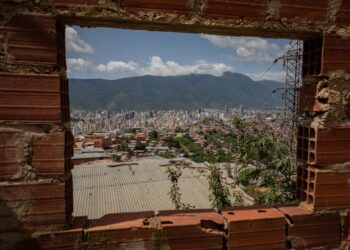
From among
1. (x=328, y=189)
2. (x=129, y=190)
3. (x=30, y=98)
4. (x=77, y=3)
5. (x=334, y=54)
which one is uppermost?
(x=77, y=3)

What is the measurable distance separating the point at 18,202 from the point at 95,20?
40.8 inches

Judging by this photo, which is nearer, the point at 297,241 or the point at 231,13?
the point at 231,13

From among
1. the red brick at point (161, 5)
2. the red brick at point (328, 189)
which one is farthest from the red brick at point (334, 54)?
the red brick at point (161, 5)

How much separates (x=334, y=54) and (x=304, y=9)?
33 cm

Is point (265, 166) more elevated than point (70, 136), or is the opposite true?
point (70, 136)

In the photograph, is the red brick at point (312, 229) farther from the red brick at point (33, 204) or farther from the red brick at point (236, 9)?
the red brick at point (33, 204)

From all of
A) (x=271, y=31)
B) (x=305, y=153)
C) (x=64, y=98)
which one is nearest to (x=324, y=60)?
(x=271, y=31)

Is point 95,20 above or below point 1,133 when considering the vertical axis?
above

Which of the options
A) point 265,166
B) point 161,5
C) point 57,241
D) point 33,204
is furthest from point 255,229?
point 265,166

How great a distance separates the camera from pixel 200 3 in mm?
1711

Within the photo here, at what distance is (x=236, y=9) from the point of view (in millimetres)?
1749

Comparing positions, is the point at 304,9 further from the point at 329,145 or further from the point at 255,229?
the point at 255,229

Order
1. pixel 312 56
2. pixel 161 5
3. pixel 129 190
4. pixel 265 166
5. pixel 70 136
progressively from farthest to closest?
pixel 129 190 → pixel 265 166 → pixel 312 56 → pixel 70 136 → pixel 161 5

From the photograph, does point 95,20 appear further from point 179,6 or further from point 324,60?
point 324,60
